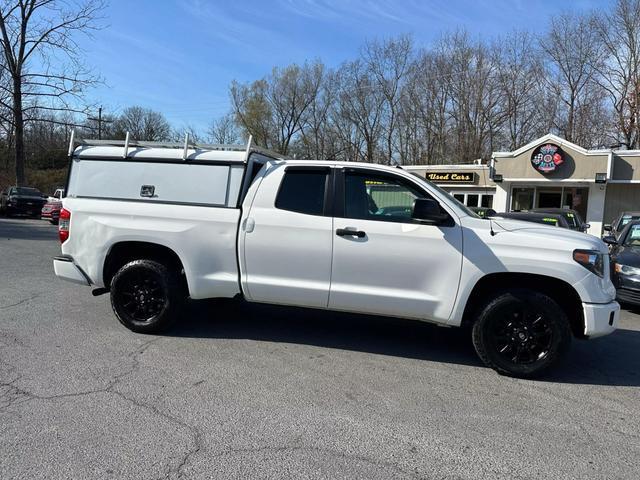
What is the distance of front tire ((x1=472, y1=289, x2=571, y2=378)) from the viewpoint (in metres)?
4.34

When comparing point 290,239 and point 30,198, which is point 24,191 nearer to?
point 30,198

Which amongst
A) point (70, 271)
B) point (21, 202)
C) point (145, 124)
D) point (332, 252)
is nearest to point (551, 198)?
point (332, 252)

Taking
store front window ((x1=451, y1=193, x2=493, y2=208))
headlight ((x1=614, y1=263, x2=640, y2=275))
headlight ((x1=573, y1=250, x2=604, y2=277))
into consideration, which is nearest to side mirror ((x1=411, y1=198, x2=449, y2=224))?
headlight ((x1=573, y1=250, x2=604, y2=277))

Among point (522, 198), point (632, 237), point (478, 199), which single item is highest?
point (522, 198)

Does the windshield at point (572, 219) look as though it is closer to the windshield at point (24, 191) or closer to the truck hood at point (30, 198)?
the truck hood at point (30, 198)

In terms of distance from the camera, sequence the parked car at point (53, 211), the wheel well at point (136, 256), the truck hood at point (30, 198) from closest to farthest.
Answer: the wheel well at point (136, 256)
the parked car at point (53, 211)
the truck hood at point (30, 198)

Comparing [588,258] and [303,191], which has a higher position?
[303,191]

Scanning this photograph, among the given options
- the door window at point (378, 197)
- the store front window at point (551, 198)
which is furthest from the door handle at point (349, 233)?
the store front window at point (551, 198)

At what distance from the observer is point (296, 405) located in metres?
3.73

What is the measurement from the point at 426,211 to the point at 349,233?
0.78 m

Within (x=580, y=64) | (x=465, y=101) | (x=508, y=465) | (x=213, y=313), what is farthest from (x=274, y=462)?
(x=580, y=64)

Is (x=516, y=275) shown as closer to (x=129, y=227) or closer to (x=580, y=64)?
(x=129, y=227)

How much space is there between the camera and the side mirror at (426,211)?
4379mm

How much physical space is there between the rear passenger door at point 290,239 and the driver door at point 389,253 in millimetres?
138
